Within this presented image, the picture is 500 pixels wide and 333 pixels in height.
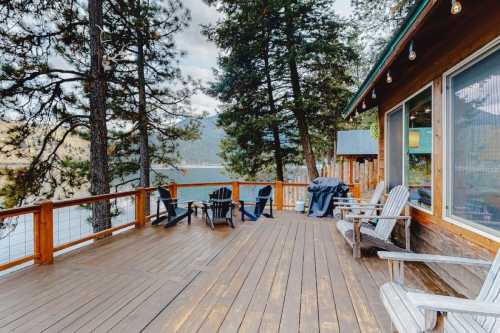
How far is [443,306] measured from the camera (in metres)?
1.15

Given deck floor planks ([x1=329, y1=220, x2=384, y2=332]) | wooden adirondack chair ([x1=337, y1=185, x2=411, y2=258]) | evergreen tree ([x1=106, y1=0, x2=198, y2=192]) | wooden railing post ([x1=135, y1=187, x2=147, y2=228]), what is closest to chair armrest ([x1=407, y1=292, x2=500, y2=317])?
deck floor planks ([x1=329, y1=220, x2=384, y2=332])

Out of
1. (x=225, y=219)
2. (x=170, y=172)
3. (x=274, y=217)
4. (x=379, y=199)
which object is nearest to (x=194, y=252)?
(x=225, y=219)

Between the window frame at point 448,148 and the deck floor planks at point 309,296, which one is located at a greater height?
the window frame at point 448,148

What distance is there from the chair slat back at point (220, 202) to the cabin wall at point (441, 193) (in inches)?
140

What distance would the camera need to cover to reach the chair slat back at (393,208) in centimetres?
366

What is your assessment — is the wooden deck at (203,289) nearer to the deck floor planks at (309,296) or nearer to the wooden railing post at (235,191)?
the deck floor planks at (309,296)

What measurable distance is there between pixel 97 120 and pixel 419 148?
21.5ft

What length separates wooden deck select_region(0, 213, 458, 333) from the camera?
6.97 feet

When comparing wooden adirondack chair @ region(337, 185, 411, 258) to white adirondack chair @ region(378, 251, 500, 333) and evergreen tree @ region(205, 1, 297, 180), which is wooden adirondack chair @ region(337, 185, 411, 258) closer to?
white adirondack chair @ region(378, 251, 500, 333)

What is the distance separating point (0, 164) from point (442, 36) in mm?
8398

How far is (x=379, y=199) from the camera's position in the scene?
4887 mm

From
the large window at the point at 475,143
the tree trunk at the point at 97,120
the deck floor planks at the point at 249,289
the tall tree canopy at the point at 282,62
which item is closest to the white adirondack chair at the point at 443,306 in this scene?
Result: the large window at the point at 475,143

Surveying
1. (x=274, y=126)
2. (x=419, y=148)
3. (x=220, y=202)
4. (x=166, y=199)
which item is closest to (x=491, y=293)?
(x=419, y=148)

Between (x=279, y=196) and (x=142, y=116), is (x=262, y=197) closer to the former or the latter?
(x=279, y=196)
